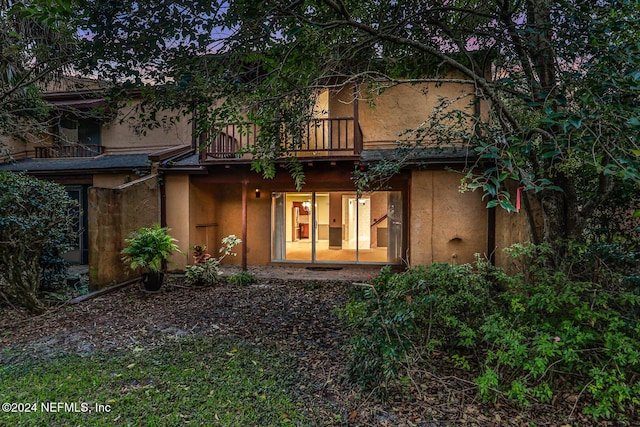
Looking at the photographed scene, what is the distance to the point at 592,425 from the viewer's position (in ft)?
8.29

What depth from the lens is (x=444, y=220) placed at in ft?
24.0

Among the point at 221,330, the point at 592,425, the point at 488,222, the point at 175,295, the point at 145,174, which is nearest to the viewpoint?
the point at 592,425

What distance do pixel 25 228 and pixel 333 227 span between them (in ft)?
→ 22.4

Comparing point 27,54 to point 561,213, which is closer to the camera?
point 561,213

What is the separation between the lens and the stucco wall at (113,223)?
6.12 meters

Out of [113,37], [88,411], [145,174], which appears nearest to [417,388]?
[88,411]

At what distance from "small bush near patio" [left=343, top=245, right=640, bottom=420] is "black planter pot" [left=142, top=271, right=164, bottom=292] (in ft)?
15.2

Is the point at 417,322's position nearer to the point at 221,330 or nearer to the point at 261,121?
the point at 221,330

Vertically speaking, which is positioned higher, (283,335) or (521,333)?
(521,333)

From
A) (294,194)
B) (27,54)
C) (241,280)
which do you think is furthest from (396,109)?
(27,54)

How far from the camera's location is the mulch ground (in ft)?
8.63

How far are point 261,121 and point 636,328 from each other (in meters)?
4.34

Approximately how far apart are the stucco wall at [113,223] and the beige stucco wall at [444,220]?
6448 millimetres

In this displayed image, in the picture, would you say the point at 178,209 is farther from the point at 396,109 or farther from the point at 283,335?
the point at 396,109
